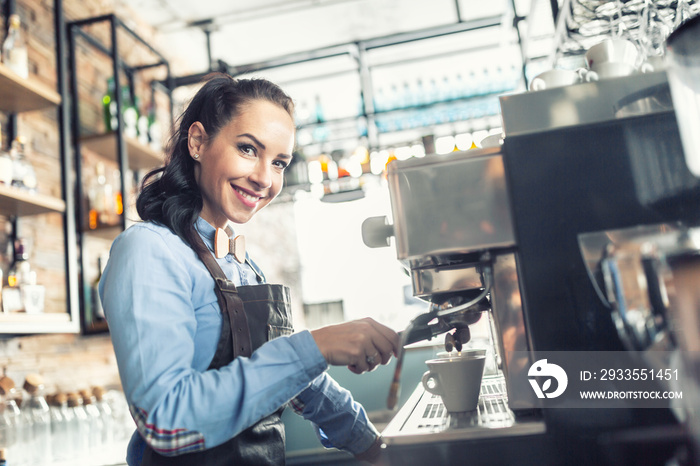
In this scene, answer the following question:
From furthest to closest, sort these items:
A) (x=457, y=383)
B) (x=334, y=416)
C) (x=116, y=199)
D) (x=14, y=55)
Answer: (x=116, y=199) < (x=14, y=55) < (x=334, y=416) < (x=457, y=383)

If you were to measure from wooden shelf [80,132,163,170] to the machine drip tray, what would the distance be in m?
1.90

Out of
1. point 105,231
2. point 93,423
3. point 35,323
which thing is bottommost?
point 93,423

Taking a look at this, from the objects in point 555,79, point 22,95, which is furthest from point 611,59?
point 22,95

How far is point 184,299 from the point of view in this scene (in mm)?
831

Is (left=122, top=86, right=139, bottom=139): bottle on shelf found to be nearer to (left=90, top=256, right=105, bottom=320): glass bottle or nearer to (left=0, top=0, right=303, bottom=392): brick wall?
(left=0, top=0, right=303, bottom=392): brick wall

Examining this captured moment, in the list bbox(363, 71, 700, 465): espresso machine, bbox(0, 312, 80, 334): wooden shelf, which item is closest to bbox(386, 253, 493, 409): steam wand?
bbox(363, 71, 700, 465): espresso machine

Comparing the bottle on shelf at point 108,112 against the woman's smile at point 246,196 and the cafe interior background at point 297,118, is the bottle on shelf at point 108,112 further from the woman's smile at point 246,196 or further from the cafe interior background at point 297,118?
the woman's smile at point 246,196

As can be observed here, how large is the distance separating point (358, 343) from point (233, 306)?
248 mm

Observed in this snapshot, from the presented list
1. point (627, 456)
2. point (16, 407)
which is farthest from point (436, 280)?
point (16, 407)

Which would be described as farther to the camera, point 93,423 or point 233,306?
point 93,423

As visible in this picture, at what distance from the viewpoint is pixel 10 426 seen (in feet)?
5.42

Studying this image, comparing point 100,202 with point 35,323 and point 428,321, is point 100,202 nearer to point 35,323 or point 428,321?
point 35,323

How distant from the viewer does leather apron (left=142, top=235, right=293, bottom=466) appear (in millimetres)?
862

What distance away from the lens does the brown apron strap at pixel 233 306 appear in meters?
0.92
